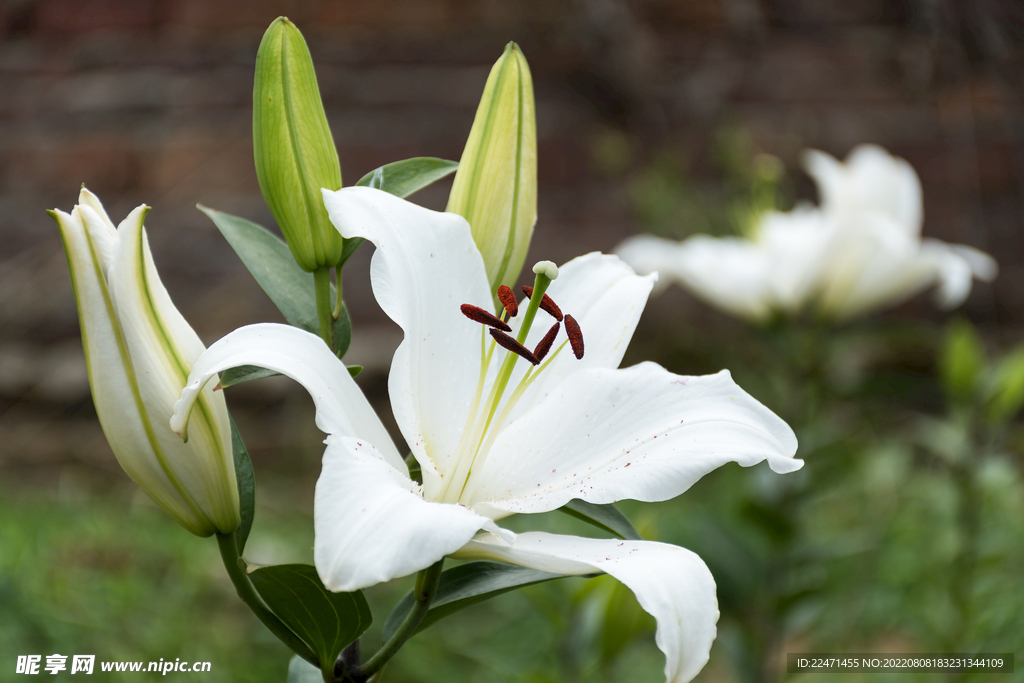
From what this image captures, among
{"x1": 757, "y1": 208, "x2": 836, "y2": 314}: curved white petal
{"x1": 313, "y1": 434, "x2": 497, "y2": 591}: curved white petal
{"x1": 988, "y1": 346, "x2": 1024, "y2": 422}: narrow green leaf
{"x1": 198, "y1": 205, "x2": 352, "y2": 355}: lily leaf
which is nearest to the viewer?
{"x1": 313, "y1": 434, "x2": 497, "y2": 591}: curved white petal

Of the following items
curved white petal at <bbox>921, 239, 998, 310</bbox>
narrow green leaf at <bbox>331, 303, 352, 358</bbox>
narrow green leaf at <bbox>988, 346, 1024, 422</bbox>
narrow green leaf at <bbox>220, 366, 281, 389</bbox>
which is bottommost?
narrow green leaf at <bbox>988, 346, 1024, 422</bbox>

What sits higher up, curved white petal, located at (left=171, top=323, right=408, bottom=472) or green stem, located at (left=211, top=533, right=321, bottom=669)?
curved white petal, located at (left=171, top=323, right=408, bottom=472)

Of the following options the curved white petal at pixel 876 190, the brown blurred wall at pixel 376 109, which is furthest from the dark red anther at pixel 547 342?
the brown blurred wall at pixel 376 109

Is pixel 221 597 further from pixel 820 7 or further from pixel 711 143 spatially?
pixel 820 7

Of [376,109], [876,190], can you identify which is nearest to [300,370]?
Answer: [876,190]

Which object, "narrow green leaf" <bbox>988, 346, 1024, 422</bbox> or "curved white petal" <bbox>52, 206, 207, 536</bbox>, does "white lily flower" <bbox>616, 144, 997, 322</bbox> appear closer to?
"narrow green leaf" <bbox>988, 346, 1024, 422</bbox>

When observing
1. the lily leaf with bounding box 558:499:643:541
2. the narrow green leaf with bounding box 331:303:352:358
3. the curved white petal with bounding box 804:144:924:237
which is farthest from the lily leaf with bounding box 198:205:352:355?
the curved white petal with bounding box 804:144:924:237

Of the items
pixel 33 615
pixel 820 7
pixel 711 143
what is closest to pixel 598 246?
pixel 711 143
